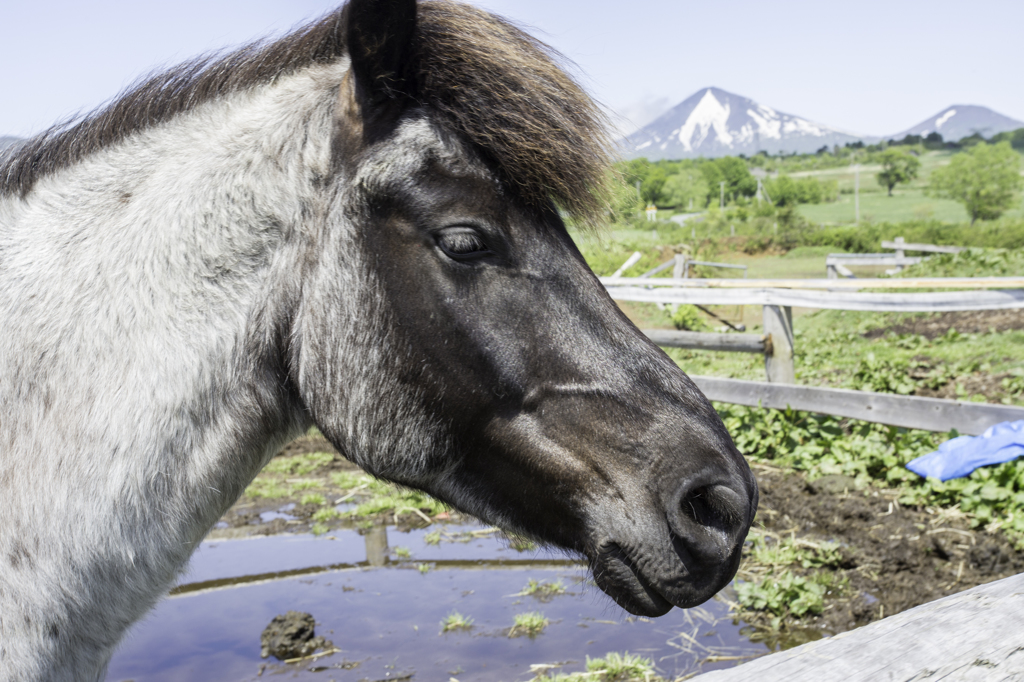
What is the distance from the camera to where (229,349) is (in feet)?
4.42

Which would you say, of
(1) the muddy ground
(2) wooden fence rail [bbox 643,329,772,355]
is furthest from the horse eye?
(2) wooden fence rail [bbox 643,329,772,355]

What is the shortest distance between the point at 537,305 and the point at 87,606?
3.53ft

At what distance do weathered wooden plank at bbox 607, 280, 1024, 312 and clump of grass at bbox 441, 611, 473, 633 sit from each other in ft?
10.4

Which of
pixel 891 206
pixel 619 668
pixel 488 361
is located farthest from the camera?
pixel 891 206

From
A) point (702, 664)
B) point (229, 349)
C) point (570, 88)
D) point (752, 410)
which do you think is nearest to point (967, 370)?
point (752, 410)

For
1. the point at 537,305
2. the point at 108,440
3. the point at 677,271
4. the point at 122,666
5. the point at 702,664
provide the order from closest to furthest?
the point at 108,440
the point at 537,305
the point at 702,664
the point at 122,666
the point at 677,271

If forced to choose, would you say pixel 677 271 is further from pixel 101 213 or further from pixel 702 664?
pixel 101 213

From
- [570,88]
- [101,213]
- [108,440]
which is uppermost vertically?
[570,88]

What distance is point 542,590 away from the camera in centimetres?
438

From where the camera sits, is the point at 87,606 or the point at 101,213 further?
the point at 101,213

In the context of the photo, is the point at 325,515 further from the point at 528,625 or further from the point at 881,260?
the point at 881,260

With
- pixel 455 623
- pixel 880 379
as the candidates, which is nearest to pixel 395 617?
pixel 455 623

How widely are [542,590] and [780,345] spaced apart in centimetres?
415

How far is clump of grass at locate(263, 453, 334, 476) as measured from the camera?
7.35 m
